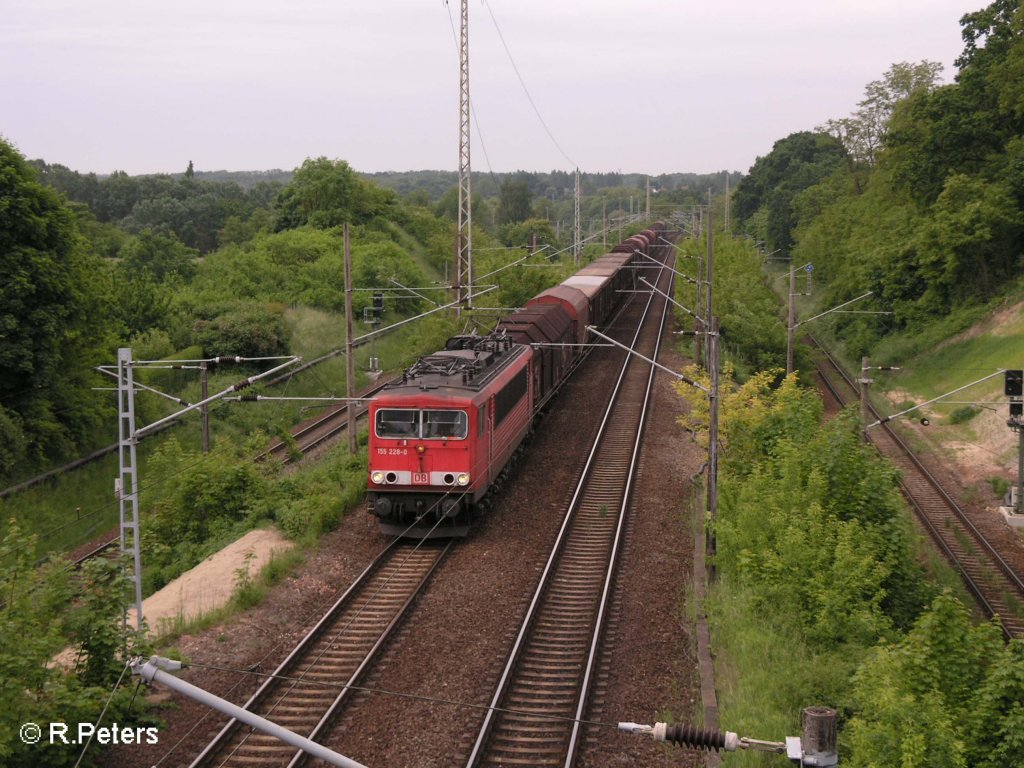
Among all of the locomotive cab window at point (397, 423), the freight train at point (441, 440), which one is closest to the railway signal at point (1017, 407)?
the freight train at point (441, 440)

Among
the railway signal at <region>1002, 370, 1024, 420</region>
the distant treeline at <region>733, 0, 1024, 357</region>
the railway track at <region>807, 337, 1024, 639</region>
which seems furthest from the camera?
the distant treeline at <region>733, 0, 1024, 357</region>

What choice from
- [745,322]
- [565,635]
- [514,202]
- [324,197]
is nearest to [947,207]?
[745,322]

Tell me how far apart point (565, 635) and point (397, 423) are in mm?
6091

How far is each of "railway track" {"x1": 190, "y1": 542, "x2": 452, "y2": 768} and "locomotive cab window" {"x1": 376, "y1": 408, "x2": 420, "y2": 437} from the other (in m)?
2.35

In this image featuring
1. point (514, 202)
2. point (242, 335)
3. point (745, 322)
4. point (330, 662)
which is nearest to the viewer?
point (330, 662)

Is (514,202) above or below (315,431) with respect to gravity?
above

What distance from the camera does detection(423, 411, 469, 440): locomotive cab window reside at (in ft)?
68.3

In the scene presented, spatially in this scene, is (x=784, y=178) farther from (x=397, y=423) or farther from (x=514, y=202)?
(x=397, y=423)

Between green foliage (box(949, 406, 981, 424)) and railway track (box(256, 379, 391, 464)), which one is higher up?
green foliage (box(949, 406, 981, 424))

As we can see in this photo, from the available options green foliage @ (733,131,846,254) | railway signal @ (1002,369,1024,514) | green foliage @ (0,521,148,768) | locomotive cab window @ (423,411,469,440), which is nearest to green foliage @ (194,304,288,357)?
locomotive cab window @ (423,411,469,440)

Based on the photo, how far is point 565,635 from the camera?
17312 mm

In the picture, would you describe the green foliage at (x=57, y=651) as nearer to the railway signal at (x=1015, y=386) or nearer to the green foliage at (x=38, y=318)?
the green foliage at (x=38, y=318)

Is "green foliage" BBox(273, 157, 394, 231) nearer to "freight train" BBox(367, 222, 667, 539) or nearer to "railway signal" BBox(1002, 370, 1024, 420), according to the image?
"freight train" BBox(367, 222, 667, 539)

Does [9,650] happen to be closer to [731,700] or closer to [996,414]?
[731,700]
